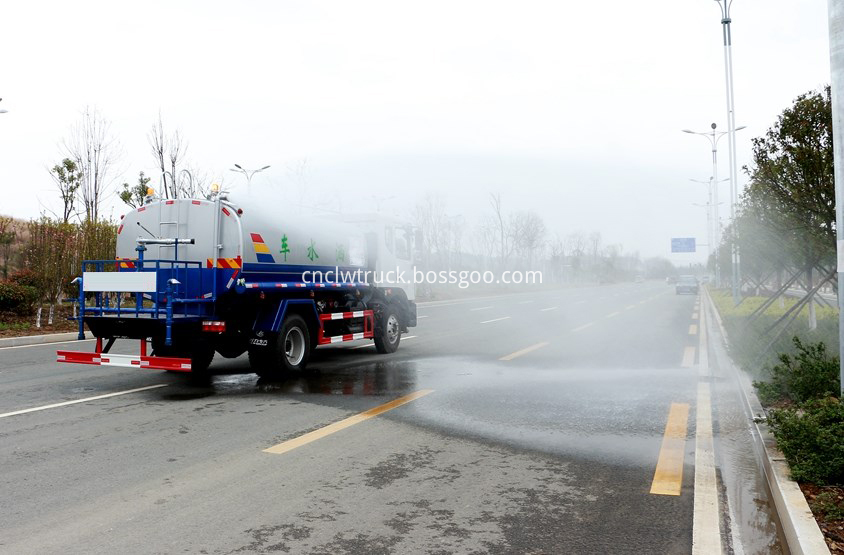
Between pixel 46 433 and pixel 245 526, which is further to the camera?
pixel 46 433

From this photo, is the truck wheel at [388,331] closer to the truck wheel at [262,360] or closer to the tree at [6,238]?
the truck wheel at [262,360]

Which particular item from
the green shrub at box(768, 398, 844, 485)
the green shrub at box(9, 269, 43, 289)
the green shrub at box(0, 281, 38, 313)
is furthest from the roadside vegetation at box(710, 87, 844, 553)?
the green shrub at box(9, 269, 43, 289)

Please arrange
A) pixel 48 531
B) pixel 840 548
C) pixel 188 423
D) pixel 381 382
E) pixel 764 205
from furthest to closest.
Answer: pixel 764 205 → pixel 381 382 → pixel 188 423 → pixel 48 531 → pixel 840 548

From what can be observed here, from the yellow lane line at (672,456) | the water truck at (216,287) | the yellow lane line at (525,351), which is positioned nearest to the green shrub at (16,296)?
the water truck at (216,287)

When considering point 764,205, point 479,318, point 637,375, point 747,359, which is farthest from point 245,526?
point 479,318

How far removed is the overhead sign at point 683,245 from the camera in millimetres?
76875

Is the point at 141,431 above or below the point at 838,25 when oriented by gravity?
below

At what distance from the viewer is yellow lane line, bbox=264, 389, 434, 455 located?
5.71 meters

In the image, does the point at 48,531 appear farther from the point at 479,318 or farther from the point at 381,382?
the point at 479,318

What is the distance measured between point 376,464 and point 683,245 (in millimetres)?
79282

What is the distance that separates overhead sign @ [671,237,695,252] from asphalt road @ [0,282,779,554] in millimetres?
72303

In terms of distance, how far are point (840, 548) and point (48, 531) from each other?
14.6 ft

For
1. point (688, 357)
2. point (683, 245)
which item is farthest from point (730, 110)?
point (683, 245)

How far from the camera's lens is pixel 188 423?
21.8ft
